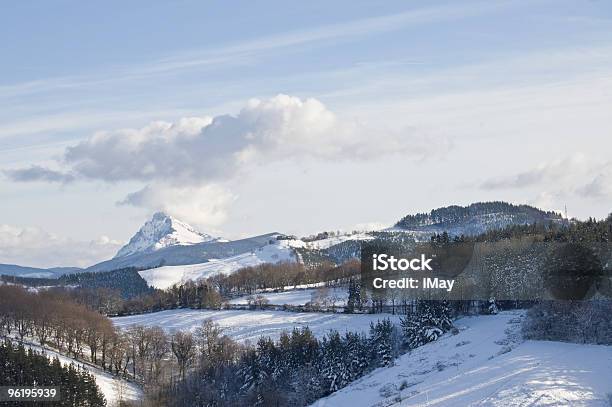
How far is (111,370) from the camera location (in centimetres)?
11981

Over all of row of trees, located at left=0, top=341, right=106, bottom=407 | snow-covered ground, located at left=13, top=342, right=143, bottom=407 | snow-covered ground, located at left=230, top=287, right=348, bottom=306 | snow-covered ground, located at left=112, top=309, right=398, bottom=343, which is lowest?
snow-covered ground, located at left=13, top=342, right=143, bottom=407

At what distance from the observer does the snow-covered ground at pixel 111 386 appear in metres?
101

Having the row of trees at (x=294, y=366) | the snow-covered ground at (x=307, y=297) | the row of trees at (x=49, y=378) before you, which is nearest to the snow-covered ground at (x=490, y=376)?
the row of trees at (x=294, y=366)

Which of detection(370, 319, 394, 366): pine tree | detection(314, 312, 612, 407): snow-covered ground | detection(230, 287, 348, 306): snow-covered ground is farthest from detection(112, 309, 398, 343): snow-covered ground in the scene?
detection(314, 312, 612, 407): snow-covered ground

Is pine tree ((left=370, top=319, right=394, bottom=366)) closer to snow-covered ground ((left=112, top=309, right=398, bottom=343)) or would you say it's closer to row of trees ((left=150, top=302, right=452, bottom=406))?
row of trees ((left=150, top=302, right=452, bottom=406))

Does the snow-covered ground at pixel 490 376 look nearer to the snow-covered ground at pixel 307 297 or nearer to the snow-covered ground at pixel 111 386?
the snow-covered ground at pixel 111 386

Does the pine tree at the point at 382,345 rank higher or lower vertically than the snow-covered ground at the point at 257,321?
lower

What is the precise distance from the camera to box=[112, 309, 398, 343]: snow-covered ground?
132m

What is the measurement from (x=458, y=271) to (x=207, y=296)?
67.6 m

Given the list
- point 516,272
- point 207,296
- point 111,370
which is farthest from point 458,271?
point 207,296

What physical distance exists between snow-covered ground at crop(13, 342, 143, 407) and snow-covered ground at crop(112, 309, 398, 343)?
76.9 feet

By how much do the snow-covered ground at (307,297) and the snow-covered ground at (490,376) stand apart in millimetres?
65201

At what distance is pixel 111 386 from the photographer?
4254 inches

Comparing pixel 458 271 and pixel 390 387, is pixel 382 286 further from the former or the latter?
pixel 390 387
